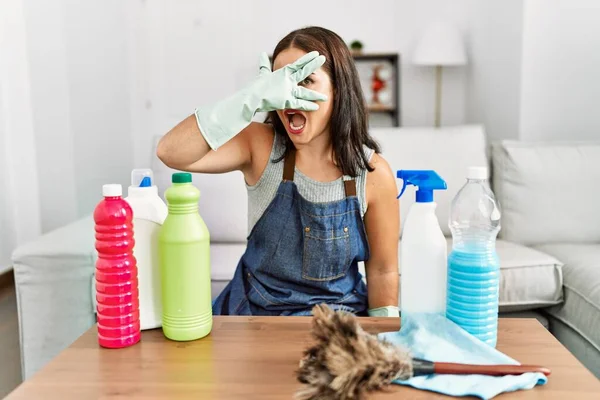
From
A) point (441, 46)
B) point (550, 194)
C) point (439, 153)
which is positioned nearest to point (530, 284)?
point (550, 194)

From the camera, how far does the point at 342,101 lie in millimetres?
1112

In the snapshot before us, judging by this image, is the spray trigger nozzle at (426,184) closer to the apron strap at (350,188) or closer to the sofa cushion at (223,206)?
the apron strap at (350,188)

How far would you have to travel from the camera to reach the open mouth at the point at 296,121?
106 centimetres

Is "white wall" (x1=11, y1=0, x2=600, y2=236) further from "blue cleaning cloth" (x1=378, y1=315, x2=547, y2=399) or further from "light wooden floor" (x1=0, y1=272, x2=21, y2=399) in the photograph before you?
"blue cleaning cloth" (x1=378, y1=315, x2=547, y2=399)

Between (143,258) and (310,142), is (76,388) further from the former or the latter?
(310,142)

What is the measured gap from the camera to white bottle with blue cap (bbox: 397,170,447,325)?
2.77 ft

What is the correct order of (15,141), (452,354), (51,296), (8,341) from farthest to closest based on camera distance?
1. (15,141)
2. (8,341)
3. (51,296)
4. (452,354)

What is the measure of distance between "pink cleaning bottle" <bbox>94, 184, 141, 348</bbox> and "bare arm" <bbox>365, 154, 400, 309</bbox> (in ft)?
1.63

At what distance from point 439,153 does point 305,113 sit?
1.24 m

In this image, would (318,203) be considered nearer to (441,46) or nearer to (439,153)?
(439,153)

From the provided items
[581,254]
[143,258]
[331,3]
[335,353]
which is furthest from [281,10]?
[335,353]

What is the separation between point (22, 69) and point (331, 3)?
1.82 meters

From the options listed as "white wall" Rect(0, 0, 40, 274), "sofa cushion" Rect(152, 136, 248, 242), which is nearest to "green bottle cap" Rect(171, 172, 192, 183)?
"sofa cushion" Rect(152, 136, 248, 242)

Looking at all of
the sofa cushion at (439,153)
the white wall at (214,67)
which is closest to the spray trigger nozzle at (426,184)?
the sofa cushion at (439,153)
